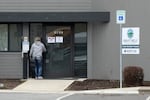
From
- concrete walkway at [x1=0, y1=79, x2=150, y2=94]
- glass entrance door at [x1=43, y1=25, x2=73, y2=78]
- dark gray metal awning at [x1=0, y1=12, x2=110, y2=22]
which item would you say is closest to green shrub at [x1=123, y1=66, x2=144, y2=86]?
concrete walkway at [x1=0, y1=79, x2=150, y2=94]

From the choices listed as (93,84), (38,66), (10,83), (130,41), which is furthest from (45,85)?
(130,41)

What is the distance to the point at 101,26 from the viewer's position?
72.2 ft

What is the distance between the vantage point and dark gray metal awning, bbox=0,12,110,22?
852 inches

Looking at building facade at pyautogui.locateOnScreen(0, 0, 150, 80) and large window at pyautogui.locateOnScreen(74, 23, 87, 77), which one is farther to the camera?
large window at pyautogui.locateOnScreen(74, 23, 87, 77)

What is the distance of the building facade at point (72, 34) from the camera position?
21.3 meters

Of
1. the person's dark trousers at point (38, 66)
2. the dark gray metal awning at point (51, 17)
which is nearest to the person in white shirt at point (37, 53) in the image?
the person's dark trousers at point (38, 66)

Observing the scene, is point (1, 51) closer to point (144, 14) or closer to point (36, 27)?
point (36, 27)

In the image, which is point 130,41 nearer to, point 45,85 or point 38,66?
point 45,85

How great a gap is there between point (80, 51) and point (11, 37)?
3530 millimetres

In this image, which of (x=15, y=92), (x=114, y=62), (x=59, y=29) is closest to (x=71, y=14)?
(x=59, y=29)

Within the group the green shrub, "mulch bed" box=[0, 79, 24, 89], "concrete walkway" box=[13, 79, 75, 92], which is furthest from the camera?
"mulch bed" box=[0, 79, 24, 89]

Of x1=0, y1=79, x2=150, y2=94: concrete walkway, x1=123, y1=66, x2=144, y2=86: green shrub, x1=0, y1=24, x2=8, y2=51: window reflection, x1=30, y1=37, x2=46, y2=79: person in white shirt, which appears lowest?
x1=0, y1=79, x2=150, y2=94: concrete walkway

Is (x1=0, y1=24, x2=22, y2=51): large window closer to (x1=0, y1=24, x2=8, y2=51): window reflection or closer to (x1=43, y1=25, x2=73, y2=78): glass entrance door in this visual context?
(x1=0, y1=24, x2=8, y2=51): window reflection

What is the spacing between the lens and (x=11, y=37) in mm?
23188
